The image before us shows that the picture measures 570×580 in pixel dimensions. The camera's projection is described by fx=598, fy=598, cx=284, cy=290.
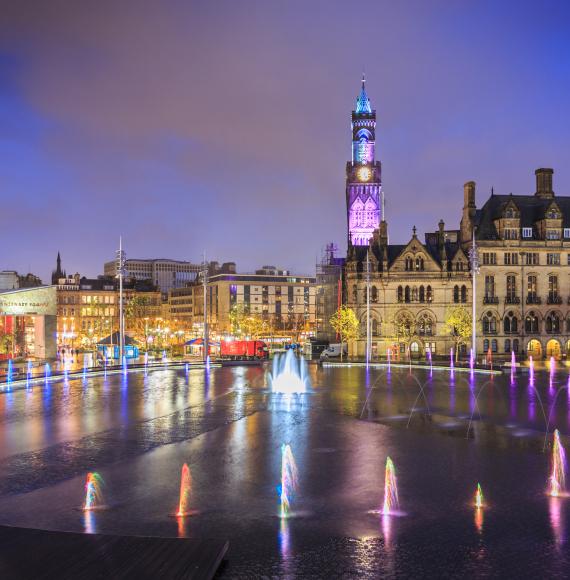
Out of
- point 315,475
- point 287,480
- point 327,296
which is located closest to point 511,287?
point 327,296

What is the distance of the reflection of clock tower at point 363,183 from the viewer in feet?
419

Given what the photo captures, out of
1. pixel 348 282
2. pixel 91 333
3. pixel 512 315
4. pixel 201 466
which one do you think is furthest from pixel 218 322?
pixel 201 466

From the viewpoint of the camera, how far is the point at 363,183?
13075 centimetres

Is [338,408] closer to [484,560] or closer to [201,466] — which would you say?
[201,466]

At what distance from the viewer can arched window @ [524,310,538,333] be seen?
85312 mm

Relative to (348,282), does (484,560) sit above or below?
below

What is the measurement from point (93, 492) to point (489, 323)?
74080 mm

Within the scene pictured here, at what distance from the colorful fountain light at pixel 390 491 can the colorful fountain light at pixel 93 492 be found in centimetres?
924

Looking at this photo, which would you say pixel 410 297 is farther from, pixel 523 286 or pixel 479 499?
pixel 479 499

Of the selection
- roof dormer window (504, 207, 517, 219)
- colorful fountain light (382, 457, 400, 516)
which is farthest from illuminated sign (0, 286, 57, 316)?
colorful fountain light (382, 457, 400, 516)

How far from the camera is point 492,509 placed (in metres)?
18.8

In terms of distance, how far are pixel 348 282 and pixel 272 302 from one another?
102484mm

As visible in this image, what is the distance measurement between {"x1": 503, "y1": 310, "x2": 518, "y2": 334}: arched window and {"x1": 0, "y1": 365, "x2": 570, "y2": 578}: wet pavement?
1748 inches

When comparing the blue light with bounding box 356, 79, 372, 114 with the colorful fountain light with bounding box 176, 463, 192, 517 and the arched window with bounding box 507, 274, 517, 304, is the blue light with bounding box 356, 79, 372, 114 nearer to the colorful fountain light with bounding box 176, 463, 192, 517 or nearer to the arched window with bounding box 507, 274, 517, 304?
the arched window with bounding box 507, 274, 517, 304
